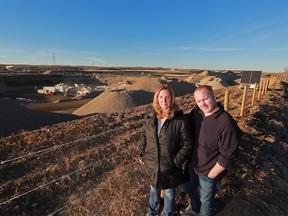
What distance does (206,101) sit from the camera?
3.57 m

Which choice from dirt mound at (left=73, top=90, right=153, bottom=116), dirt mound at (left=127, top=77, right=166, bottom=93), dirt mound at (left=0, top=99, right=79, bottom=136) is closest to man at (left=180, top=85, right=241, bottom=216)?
dirt mound at (left=0, top=99, right=79, bottom=136)

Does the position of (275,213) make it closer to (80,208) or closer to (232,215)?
(232,215)

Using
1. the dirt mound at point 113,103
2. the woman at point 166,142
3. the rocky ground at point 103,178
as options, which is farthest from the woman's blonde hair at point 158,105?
the dirt mound at point 113,103

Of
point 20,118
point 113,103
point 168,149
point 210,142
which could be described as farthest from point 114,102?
point 210,142

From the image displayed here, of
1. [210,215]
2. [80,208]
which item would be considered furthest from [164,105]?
[80,208]

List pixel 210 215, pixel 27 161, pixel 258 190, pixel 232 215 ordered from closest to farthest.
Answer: pixel 210 215, pixel 232 215, pixel 258 190, pixel 27 161

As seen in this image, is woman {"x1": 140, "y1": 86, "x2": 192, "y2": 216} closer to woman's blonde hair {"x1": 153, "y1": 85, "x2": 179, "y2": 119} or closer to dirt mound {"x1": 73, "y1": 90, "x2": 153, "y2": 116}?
woman's blonde hair {"x1": 153, "y1": 85, "x2": 179, "y2": 119}

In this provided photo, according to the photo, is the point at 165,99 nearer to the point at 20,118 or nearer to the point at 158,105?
the point at 158,105

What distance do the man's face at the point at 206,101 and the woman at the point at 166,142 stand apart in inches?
13.0

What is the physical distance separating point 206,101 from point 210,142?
0.60 meters

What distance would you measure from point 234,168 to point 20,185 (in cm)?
522

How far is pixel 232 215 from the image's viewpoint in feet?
15.2

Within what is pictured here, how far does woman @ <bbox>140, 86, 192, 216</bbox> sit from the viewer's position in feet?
11.9

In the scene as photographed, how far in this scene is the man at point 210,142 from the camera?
3.33 m
